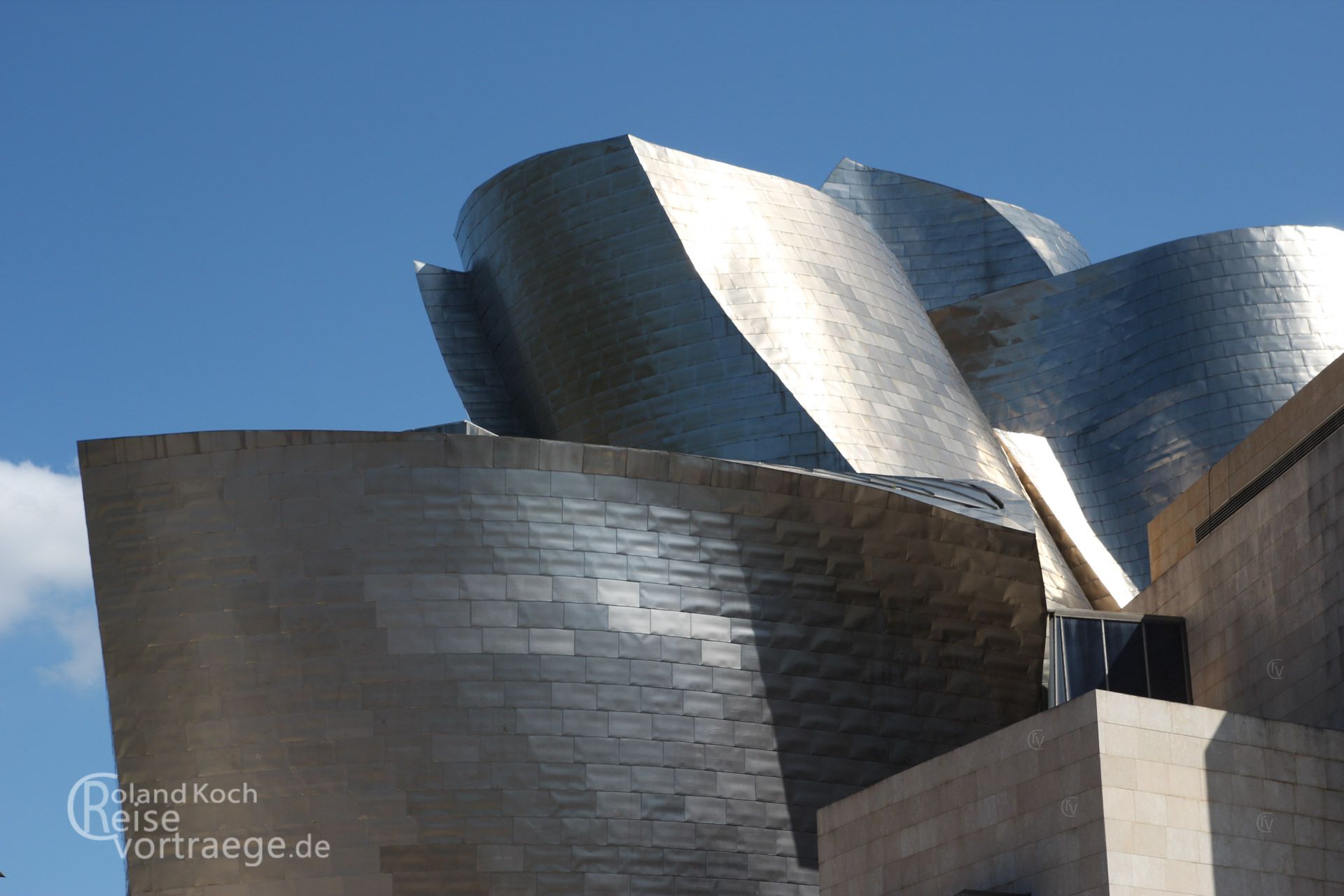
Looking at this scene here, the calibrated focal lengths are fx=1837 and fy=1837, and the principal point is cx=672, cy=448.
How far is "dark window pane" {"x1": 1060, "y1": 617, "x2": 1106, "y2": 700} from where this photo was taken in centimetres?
2162

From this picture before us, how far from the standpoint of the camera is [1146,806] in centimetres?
1375

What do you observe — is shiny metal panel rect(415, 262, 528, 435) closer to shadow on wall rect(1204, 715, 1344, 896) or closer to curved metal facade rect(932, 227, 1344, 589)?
curved metal facade rect(932, 227, 1344, 589)

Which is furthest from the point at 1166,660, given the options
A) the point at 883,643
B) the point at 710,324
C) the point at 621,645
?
the point at 710,324

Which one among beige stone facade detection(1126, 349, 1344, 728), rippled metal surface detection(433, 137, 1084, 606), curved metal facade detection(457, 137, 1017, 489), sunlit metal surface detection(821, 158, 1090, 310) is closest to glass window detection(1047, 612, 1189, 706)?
beige stone facade detection(1126, 349, 1344, 728)

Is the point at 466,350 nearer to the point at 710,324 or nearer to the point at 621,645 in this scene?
the point at 710,324

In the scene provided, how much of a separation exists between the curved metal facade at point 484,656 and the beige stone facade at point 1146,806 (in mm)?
5031

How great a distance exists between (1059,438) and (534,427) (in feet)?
29.8

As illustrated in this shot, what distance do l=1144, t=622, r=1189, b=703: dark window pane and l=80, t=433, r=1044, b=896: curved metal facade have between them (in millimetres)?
3219

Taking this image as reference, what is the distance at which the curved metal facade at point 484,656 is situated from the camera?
1931cm

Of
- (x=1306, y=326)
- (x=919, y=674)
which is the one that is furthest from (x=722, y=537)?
(x=1306, y=326)

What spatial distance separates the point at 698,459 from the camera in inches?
805

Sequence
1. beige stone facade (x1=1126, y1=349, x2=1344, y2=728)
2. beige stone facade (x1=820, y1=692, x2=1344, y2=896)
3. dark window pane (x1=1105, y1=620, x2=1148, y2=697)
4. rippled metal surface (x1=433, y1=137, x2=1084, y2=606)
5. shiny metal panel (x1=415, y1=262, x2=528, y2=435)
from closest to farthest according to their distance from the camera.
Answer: beige stone facade (x1=820, y1=692, x2=1344, y2=896), beige stone facade (x1=1126, y1=349, x2=1344, y2=728), dark window pane (x1=1105, y1=620, x2=1148, y2=697), rippled metal surface (x1=433, y1=137, x2=1084, y2=606), shiny metal panel (x1=415, y1=262, x2=528, y2=435)

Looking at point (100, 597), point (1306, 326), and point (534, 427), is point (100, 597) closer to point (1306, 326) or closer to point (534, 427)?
point (534, 427)

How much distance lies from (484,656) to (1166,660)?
7.82 metres
